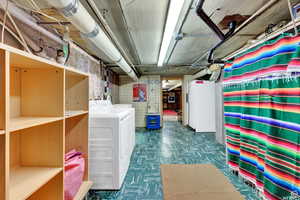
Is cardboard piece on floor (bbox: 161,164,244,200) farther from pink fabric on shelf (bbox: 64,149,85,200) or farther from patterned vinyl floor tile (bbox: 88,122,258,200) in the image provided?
patterned vinyl floor tile (bbox: 88,122,258,200)

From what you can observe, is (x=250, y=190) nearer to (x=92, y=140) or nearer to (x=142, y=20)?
(x=92, y=140)

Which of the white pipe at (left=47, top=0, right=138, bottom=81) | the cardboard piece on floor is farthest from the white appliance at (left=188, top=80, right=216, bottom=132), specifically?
the cardboard piece on floor

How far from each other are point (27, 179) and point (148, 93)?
6153 millimetres

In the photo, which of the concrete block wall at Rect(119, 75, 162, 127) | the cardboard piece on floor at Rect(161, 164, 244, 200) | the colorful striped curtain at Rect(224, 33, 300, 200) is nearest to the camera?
the cardboard piece on floor at Rect(161, 164, 244, 200)

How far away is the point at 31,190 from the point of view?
99cm

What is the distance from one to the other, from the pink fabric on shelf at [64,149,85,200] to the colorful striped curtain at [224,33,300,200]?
175 centimetres

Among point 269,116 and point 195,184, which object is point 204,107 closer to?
point 269,116

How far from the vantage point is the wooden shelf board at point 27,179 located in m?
0.95

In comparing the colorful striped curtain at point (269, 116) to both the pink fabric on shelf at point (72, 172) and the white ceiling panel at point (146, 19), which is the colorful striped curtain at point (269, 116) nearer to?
the white ceiling panel at point (146, 19)

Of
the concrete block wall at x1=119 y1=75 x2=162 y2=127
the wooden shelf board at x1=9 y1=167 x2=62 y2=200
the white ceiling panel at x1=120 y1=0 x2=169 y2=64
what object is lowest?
the wooden shelf board at x1=9 y1=167 x2=62 y2=200

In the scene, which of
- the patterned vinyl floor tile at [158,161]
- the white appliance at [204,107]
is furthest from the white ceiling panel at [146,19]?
the white appliance at [204,107]

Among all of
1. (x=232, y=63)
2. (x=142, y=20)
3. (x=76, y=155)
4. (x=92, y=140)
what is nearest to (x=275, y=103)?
(x=232, y=63)

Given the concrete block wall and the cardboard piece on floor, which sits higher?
the concrete block wall

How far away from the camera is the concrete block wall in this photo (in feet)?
23.5
